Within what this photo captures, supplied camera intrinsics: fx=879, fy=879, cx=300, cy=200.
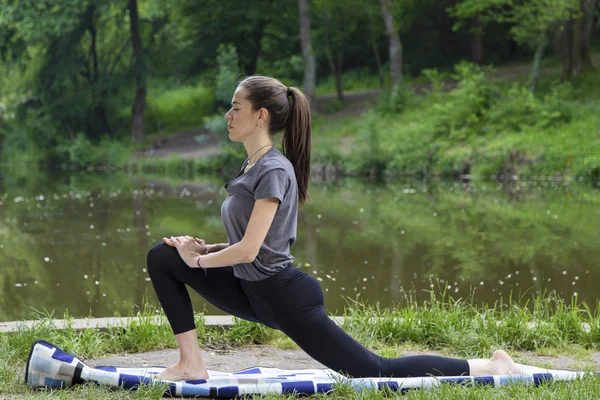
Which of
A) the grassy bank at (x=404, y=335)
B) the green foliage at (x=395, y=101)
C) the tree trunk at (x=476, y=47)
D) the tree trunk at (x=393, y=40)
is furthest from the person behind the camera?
the tree trunk at (x=476, y=47)

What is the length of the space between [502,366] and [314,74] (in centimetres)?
2984

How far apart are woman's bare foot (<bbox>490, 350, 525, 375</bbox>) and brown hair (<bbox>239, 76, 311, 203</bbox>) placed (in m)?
1.27

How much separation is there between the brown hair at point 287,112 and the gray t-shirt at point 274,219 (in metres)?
0.13

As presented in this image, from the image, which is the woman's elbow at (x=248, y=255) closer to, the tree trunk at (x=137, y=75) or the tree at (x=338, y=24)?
the tree at (x=338, y=24)

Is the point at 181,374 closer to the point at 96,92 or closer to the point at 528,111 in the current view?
the point at 528,111

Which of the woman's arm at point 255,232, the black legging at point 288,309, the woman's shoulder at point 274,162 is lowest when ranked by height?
the black legging at point 288,309

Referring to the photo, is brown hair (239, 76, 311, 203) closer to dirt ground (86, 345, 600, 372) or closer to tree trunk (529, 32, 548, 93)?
dirt ground (86, 345, 600, 372)

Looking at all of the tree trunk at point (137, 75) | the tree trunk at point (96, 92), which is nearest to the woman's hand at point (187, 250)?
the tree trunk at point (137, 75)

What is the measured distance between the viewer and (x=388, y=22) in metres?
31.2

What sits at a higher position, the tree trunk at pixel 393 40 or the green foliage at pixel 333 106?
the tree trunk at pixel 393 40

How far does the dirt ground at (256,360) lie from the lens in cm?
491

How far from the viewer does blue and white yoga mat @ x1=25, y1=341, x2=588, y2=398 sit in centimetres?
414

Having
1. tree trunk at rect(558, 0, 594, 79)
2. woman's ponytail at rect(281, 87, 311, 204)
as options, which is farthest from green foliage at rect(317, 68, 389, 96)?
woman's ponytail at rect(281, 87, 311, 204)

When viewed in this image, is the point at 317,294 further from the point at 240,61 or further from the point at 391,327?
the point at 240,61
